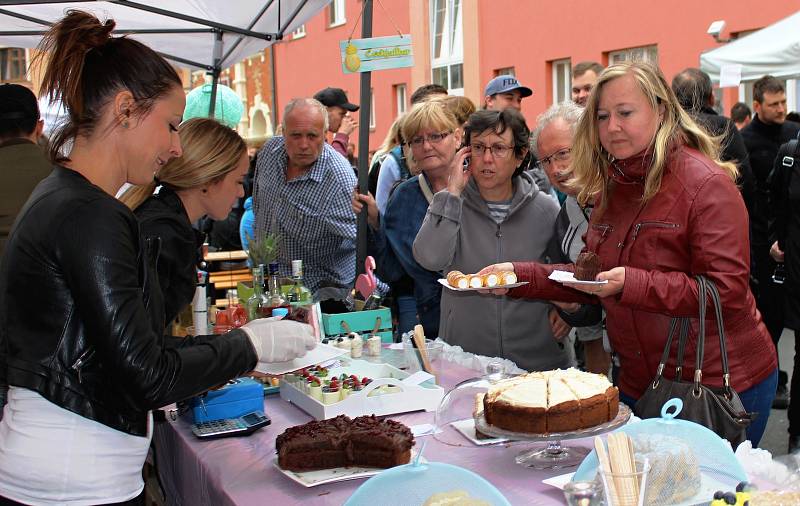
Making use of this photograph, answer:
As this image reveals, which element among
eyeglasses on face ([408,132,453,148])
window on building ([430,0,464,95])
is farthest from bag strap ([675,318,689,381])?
window on building ([430,0,464,95])

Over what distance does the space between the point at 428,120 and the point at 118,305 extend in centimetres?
243

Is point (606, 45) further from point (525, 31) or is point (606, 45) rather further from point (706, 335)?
point (706, 335)

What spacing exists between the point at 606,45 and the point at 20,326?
12088mm

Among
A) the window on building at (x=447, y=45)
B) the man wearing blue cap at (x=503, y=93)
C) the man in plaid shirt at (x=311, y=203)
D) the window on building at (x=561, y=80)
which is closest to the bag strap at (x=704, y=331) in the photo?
the man in plaid shirt at (x=311, y=203)

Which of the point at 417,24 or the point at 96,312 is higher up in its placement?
the point at 417,24

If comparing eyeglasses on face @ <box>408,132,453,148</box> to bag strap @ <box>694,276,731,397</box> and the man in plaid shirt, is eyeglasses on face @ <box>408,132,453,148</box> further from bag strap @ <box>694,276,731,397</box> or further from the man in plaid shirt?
bag strap @ <box>694,276,731,397</box>

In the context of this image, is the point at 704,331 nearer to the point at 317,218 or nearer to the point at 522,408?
the point at 522,408

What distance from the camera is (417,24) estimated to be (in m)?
→ 17.8

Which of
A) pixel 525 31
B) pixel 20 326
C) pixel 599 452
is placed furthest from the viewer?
pixel 525 31

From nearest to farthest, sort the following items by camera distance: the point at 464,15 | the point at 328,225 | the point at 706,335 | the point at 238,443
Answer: the point at 238,443, the point at 706,335, the point at 328,225, the point at 464,15

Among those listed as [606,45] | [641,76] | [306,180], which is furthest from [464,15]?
[641,76]

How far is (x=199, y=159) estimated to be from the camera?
2545 mm

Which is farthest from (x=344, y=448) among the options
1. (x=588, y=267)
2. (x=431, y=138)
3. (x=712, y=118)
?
(x=712, y=118)

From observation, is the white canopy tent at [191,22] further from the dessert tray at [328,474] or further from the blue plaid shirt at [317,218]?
the dessert tray at [328,474]
